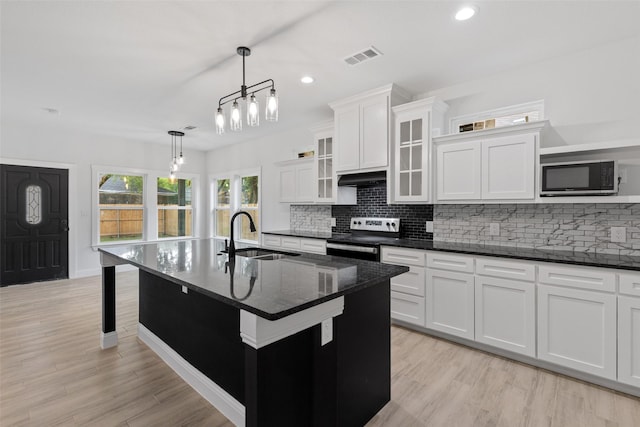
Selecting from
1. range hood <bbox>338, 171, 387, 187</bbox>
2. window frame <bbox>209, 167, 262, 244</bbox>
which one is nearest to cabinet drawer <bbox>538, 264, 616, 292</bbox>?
range hood <bbox>338, 171, 387, 187</bbox>

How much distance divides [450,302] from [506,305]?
0.47 meters

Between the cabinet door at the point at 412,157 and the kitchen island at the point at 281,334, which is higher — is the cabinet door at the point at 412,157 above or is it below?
above

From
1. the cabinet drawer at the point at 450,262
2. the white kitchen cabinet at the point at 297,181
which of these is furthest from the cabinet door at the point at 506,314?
the white kitchen cabinet at the point at 297,181

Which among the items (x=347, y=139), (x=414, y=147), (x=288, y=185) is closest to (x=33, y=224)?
(x=288, y=185)

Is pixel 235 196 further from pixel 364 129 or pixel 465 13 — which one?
pixel 465 13

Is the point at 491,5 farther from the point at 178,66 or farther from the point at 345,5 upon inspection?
the point at 178,66

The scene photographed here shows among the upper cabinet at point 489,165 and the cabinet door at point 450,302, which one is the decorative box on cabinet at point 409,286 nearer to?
the cabinet door at point 450,302

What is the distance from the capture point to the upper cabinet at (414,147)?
3287mm

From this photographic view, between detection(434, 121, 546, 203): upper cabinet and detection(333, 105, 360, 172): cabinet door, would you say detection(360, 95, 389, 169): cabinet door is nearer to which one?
detection(333, 105, 360, 172): cabinet door

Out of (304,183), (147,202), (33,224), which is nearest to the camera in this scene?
(304,183)

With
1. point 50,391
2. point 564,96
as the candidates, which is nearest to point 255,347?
point 50,391

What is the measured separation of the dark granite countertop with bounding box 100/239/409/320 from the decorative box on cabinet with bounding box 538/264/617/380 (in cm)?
135

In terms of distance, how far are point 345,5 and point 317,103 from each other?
1966 millimetres

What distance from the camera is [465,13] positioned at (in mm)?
2193
